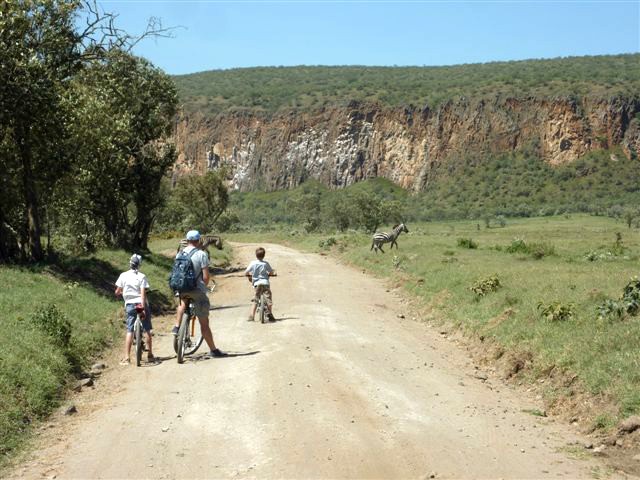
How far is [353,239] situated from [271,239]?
26.1 metres

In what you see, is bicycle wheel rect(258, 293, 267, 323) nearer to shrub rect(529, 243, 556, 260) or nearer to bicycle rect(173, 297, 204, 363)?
bicycle rect(173, 297, 204, 363)

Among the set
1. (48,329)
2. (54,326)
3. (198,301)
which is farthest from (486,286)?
(48,329)

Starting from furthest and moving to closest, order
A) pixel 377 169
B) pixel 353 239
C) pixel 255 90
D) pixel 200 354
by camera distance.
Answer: pixel 255 90 → pixel 377 169 → pixel 353 239 → pixel 200 354

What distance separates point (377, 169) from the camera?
479ft

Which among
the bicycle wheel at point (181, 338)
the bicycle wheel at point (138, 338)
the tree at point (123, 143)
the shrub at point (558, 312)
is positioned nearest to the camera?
the bicycle wheel at point (181, 338)

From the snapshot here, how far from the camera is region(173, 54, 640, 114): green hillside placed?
126688mm

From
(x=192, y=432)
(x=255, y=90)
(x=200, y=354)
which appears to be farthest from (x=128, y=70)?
(x=255, y=90)

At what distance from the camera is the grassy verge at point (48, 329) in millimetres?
10047

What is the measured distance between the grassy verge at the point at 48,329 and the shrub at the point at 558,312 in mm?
9009

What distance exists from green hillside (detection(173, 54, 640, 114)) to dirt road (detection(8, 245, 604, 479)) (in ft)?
387

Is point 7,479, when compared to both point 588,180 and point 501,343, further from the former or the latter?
point 588,180

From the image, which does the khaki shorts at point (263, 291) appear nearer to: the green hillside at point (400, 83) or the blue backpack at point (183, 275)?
the blue backpack at point (183, 275)

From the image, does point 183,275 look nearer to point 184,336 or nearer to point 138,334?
point 184,336

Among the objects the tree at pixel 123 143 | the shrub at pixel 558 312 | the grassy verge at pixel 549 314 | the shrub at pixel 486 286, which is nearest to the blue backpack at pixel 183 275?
the grassy verge at pixel 549 314
